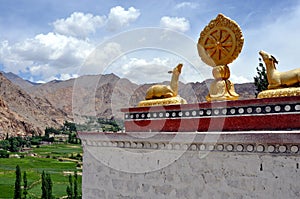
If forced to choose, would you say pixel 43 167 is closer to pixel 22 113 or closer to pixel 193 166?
pixel 193 166

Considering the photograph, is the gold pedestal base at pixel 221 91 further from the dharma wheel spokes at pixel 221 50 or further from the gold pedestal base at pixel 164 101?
the gold pedestal base at pixel 164 101

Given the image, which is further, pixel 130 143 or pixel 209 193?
pixel 130 143

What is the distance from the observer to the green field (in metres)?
34.7

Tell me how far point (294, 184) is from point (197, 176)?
1479mm

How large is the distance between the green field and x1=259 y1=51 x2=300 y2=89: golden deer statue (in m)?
28.8

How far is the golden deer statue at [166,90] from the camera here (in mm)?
6582

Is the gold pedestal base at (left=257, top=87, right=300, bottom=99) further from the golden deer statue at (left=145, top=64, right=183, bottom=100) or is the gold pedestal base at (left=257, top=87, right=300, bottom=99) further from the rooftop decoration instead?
the golden deer statue at (left=145, top=64, right=183, bottom=100)

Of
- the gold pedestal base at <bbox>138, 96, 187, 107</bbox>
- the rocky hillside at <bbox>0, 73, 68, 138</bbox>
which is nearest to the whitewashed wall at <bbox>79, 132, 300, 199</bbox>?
the gold pedestal base at <bbox>138, 96, 187, 107</bbox>

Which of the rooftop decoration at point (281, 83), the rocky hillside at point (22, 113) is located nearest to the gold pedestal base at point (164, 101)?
the rooftop decoration at point (281, 83)

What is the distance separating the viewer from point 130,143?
21.4ft

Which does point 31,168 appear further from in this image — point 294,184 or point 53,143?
point 294,184

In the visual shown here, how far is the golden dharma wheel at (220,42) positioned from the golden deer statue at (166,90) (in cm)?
64

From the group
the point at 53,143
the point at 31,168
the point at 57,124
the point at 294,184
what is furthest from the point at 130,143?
the point at 57,124

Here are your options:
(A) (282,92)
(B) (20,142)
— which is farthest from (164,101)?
(B) (20,142)
